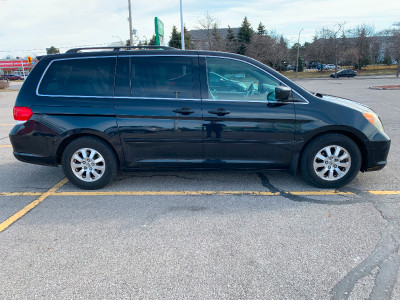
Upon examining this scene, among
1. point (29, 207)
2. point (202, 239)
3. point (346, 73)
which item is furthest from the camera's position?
point (346, 73)

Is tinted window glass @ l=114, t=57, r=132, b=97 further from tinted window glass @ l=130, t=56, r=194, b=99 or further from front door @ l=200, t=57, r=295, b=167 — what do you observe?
front door @ l=200, t=57, r=295, b=167

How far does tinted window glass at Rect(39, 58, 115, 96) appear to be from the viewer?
412 cm

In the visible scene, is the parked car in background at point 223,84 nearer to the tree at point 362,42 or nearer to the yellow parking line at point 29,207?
the yellow parking line at point 29,207

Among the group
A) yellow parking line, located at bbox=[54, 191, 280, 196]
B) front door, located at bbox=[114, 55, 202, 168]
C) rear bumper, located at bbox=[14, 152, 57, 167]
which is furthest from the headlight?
rear bumper, located at bbox=[14, 152, 57, 167]

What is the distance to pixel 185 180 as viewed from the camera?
15.3 feet

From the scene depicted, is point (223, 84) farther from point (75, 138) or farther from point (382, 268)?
point (382, 268)

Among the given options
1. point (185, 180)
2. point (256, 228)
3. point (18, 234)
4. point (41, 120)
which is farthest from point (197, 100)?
point (18, 234)

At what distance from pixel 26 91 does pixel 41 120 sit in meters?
0.46

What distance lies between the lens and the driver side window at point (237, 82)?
403 centimetres

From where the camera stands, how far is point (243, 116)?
3951 mm

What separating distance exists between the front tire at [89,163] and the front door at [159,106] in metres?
0.32

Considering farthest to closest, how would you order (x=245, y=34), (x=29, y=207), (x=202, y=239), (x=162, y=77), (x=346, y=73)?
(x=245, y=34) → (x=346, y=73) → (x=162, y=77) → (x=29, y=207) → (x=202, y=239)

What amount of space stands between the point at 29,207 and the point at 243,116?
2.94 meters

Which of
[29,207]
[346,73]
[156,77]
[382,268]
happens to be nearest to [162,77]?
[156,77]
